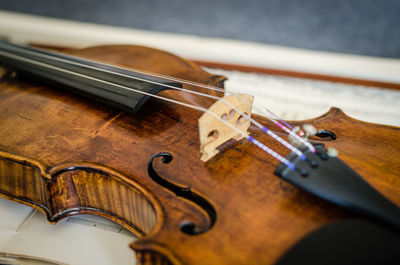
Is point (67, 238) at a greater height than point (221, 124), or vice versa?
point (221, 124)

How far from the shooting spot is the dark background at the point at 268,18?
1427 millimetres

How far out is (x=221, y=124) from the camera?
1.99ft

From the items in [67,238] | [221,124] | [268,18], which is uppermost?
[268,18]

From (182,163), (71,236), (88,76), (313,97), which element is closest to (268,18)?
(313,97)

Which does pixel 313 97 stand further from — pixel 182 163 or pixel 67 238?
pixel 67 238

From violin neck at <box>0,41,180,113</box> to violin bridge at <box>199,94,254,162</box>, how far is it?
206mm

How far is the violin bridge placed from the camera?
582 millimetres

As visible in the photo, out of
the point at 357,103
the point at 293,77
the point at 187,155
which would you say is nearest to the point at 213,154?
the point at 187,155

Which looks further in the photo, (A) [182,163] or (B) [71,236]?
(B) [71,236]

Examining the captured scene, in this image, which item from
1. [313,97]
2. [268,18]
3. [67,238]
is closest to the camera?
[67,238]

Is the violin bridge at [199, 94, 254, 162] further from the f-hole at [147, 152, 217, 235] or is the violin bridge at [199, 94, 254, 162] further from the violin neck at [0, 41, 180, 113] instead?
the violin neck at [0, 41, 180, 113]

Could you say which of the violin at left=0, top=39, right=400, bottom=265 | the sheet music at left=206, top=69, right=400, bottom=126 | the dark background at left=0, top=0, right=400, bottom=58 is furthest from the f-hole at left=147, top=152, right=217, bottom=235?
the dark background at left=0, top=0, right=400, bottom=58

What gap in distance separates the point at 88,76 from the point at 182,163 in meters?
0.39

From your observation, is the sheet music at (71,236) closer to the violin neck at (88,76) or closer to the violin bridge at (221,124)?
the violin bridge at (221,124)
